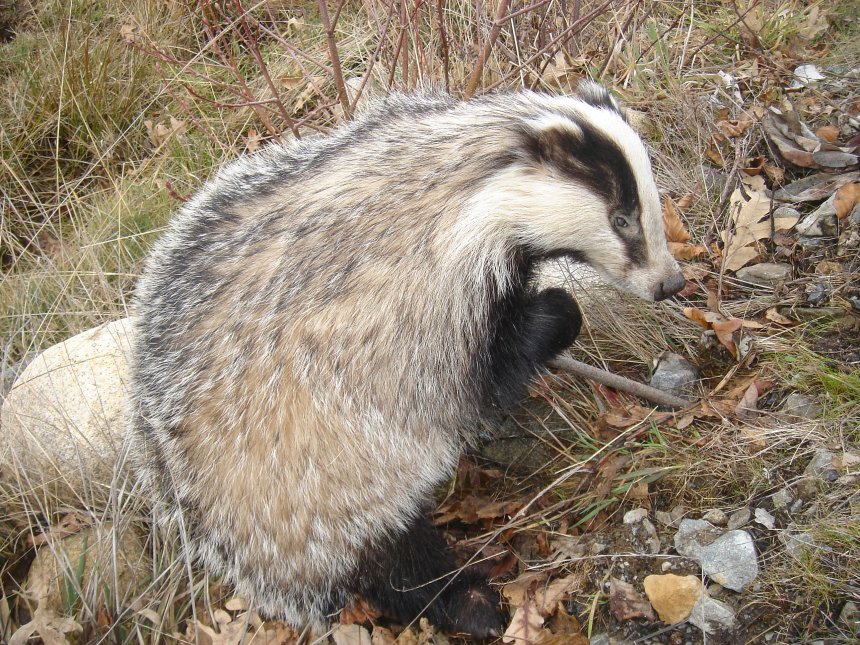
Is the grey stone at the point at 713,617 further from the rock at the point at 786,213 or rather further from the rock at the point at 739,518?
the rock at the point at 786,213

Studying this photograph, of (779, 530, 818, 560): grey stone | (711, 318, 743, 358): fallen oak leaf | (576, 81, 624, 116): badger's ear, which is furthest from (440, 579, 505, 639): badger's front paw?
(576, 81, 624, 116): badger's ear

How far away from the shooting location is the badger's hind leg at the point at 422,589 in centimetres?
330

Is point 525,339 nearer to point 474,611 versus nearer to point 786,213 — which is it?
point 474,611

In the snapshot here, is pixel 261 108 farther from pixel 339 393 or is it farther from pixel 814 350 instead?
pixel 814 350

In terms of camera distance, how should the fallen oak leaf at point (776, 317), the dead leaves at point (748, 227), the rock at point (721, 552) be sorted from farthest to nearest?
the dead leaves at point (748, 227) < the fallen oak leaf at point (776, 317) < the rock at point (721, 552)

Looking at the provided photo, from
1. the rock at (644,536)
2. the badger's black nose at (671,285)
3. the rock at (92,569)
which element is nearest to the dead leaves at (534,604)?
the rock at (644,536)

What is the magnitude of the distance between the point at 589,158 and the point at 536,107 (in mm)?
461

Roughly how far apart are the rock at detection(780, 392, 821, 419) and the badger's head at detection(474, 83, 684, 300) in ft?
2.28

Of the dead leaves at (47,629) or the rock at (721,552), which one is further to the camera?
the dead leaves at (47,629)

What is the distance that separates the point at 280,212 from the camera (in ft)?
10.8

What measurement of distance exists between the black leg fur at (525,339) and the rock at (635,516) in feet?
2.43

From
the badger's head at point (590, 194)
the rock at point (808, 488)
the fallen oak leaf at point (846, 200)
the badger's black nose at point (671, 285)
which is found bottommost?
the rock at point (808, 488)

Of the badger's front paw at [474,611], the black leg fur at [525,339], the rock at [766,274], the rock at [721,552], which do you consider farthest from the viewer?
the rock at [766,274]

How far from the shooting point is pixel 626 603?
2.91 meters
